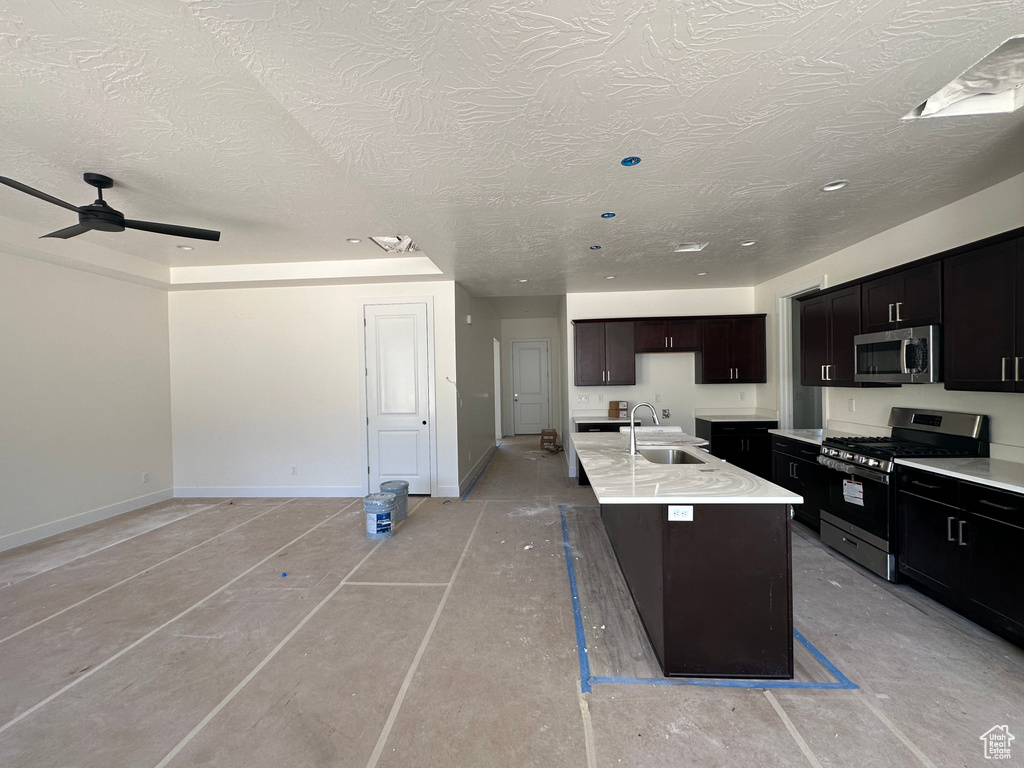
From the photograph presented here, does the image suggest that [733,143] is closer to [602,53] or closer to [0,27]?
[602,53]

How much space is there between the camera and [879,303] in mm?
3000

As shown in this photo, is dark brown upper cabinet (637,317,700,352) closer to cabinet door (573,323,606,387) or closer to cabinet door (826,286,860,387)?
cabinet door (573,323,606,387)

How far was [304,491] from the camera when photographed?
16.2 feet

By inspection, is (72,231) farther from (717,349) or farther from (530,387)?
(530,387)

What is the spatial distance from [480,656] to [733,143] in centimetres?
284

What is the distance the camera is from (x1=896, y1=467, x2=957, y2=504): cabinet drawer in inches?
88.7

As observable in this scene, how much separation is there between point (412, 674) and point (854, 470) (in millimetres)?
3138

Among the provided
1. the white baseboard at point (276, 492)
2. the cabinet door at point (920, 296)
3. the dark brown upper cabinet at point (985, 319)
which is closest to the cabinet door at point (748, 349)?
the cabinet door at point (920, 296)

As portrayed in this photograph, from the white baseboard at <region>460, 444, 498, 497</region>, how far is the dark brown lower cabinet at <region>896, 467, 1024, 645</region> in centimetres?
391

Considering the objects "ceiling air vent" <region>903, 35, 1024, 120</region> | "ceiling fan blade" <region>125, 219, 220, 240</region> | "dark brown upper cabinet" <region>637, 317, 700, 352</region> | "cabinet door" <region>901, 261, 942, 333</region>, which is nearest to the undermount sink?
"cabinet door" <region>901, 261, 942, 333</region>

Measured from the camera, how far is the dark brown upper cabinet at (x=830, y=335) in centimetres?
327

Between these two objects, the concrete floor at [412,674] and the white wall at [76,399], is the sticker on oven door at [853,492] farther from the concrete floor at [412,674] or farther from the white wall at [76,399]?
the white wall at [76,399]

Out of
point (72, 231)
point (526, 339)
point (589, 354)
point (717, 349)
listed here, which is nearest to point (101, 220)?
point (72, 231)

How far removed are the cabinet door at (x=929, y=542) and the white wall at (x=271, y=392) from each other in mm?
3902
